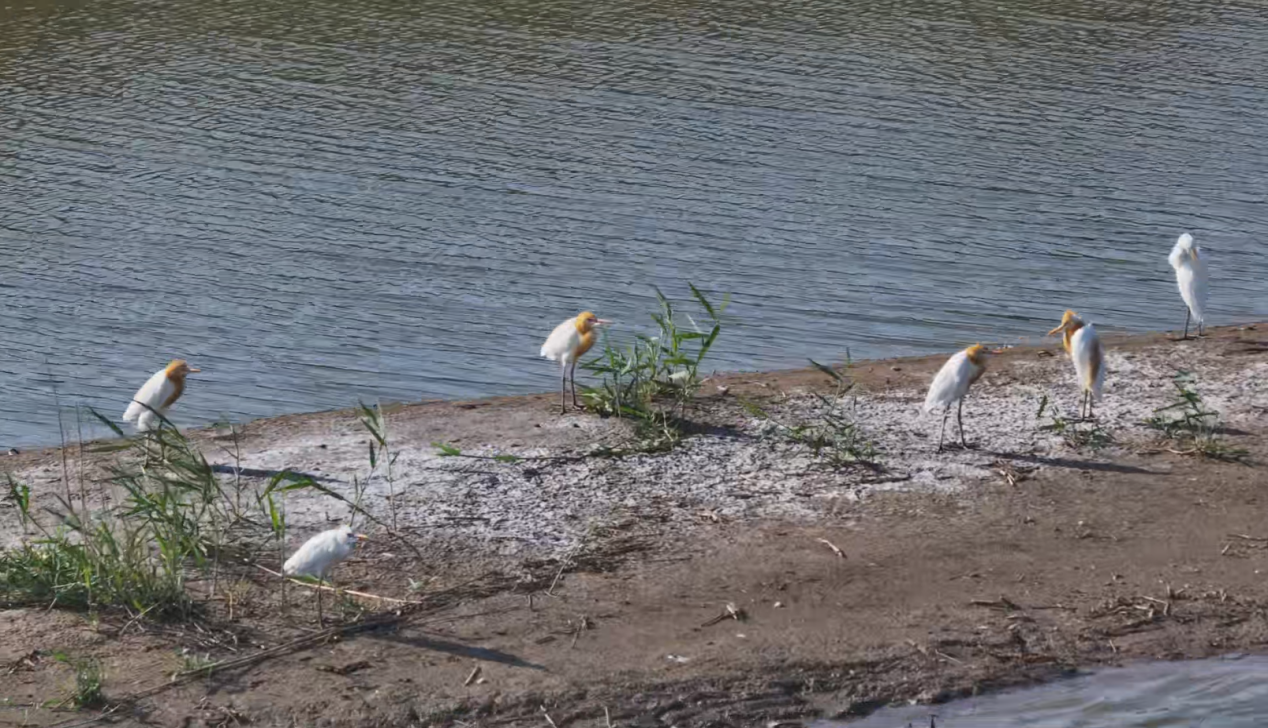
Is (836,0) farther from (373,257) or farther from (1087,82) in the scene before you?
(373,257)

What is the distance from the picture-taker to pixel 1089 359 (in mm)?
9914

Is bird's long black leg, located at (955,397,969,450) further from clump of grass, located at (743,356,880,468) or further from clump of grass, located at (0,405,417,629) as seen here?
clump of grass, located at (0,405,417,629)

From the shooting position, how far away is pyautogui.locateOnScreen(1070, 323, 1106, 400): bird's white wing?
9898 mm

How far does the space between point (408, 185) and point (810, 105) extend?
16.8 feet

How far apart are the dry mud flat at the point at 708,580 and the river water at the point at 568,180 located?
9.34ft

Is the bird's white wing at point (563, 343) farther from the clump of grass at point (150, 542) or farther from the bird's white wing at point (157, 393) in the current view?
the bird's white wing at point (157, 393)

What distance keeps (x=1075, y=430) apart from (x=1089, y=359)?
416 millimetres

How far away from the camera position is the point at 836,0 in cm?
2453

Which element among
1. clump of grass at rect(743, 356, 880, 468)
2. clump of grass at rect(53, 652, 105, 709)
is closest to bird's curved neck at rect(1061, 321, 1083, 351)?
clump of grass at rect(743, 356, 880, 468)

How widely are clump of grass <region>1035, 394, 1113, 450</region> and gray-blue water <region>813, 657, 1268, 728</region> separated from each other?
7.76ft

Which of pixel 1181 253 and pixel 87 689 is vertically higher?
pixel 1181 253

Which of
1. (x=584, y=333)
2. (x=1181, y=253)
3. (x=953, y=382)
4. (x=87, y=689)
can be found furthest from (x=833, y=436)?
(x=87, y=689)

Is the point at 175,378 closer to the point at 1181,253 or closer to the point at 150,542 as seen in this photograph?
the point at 150,542

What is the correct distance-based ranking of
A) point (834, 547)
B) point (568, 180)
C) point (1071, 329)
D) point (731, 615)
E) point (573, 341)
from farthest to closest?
point (568, 180)
point (1071, 329)
point (573, 341)
point (834, 547)
point (731, 615)
